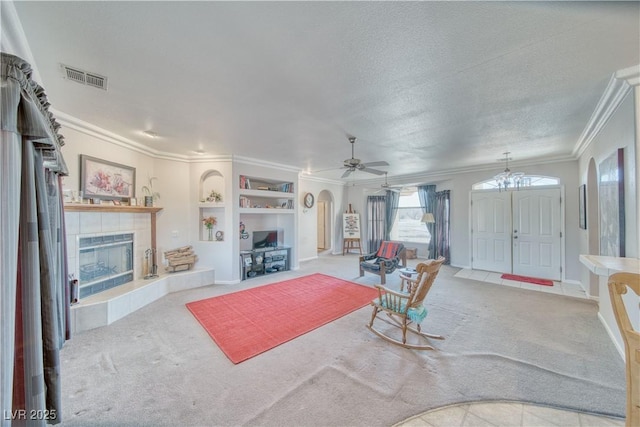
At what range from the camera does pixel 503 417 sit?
1.78m

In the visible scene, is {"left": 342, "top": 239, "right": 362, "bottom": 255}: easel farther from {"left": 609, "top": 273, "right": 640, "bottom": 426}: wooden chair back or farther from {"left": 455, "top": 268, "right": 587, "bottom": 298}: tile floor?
{"left": 609, "top": 273, "right": 640, "bottom": 426}: wooden chair back

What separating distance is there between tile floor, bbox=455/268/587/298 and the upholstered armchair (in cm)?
155

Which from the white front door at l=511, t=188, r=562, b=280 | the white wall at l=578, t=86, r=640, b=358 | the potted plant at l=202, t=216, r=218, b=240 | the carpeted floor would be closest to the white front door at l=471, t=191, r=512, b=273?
the white front door at l=511, t=188, r=562, b=280

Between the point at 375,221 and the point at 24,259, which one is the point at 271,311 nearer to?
the point at 24,259

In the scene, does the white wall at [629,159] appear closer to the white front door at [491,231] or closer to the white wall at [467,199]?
the white wall at [467,199]

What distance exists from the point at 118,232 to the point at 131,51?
3219 millimetres

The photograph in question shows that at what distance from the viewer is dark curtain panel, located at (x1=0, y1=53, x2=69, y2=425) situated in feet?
3.53

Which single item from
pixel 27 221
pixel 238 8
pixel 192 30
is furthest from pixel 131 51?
pixel 27 221

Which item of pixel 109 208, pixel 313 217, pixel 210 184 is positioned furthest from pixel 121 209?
pixel 313 217

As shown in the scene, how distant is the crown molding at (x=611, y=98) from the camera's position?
2.04 m

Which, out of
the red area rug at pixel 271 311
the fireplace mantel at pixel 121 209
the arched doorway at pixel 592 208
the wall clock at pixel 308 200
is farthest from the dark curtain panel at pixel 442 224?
the fireplace mantel at pixel 121 209

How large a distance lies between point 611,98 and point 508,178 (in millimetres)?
2561

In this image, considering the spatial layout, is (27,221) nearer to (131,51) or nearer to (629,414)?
(131,51)

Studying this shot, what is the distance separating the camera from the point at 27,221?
4.01ft
